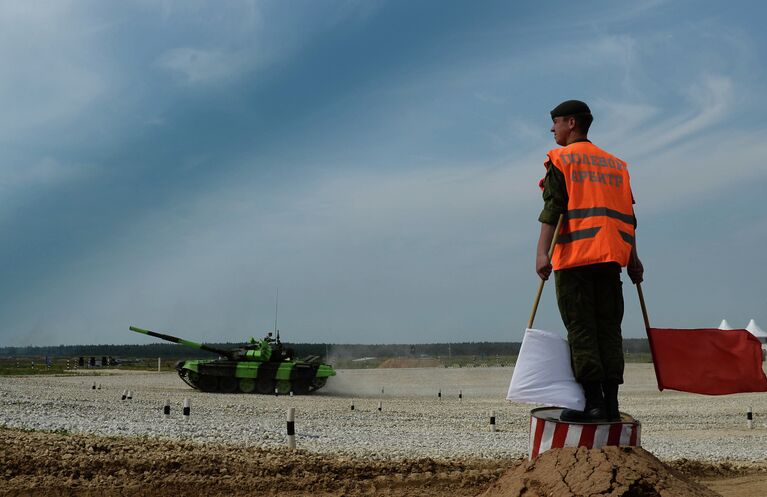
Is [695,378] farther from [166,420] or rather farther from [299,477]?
[166,420]

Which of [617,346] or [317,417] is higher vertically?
[617,346]

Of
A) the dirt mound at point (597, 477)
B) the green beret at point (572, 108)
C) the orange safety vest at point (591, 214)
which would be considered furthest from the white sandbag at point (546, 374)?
the green beret at point (572, 108)

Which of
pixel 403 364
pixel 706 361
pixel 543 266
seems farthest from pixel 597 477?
pixel 403 364

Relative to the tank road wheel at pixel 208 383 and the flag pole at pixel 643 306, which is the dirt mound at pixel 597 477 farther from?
the tank road wheel at pixel 208 383

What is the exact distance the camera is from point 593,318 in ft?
12.8

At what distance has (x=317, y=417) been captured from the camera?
19531 millimetres

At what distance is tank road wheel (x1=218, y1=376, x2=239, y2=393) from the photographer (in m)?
30.8

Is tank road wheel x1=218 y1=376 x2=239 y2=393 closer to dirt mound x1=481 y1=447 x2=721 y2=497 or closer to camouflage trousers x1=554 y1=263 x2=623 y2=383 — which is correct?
dirt mound x1=481 y1=447 x2=721 y2=497

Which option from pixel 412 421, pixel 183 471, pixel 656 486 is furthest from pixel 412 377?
pixel 656 486

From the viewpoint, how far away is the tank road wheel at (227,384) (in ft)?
101

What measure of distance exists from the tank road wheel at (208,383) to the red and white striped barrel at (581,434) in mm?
28505

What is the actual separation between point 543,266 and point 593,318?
1.41ft

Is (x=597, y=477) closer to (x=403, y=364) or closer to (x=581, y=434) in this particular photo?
(x=581, y=434)

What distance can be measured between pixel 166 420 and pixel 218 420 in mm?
1617
